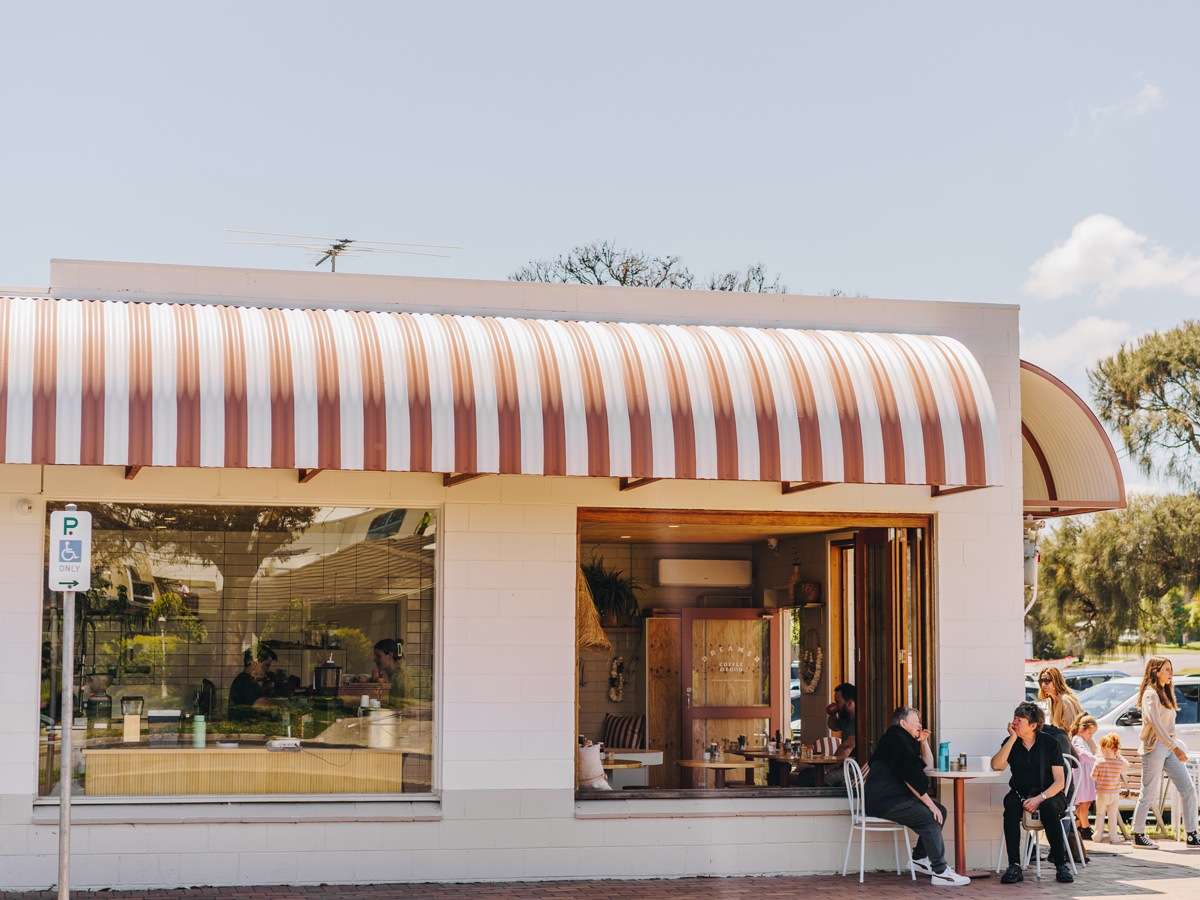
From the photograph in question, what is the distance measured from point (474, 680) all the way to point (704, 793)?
211 cm

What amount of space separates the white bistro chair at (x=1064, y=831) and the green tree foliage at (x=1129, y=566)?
24.0 meters

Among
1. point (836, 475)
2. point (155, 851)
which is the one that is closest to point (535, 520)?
point (836, 475)

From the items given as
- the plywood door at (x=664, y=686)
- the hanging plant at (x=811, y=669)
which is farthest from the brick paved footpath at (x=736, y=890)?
the plywood door at (x=664, y=686)

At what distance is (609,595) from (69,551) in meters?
9.59

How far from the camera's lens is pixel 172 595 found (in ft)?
33.1

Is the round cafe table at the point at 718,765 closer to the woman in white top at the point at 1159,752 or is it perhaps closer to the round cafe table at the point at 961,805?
the round cafe table at the point at 961,805

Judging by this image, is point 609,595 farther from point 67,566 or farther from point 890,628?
point 67,566

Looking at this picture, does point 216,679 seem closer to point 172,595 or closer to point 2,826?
point 172,595

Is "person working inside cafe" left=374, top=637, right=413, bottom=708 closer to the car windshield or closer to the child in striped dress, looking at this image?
the child in striped dress

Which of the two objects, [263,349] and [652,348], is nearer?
[263,349]

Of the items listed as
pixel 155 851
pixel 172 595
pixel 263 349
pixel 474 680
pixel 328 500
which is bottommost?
pixel 155 851

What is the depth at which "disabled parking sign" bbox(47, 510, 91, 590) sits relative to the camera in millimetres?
7777

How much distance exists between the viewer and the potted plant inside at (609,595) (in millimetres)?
16750

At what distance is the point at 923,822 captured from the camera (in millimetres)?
10203
